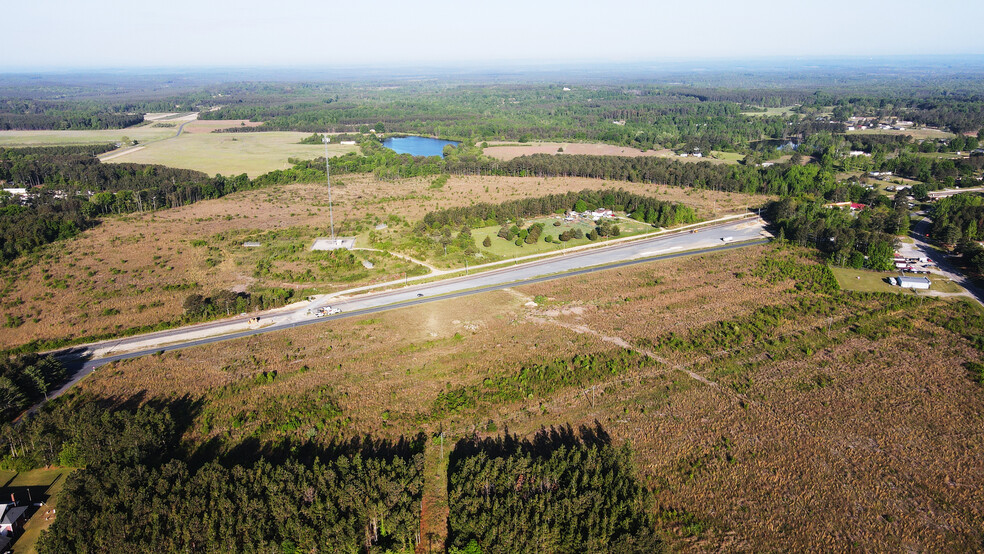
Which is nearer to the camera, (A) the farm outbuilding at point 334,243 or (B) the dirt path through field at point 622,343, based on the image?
(B) the dirt path through field at point 622,343

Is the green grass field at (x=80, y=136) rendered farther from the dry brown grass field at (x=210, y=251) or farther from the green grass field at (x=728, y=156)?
the green grass field at (x=728, y=156)

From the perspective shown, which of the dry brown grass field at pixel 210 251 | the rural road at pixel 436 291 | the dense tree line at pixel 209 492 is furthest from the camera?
the dry brown grass field at pixel 210 251

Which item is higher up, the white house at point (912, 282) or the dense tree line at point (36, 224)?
the dense tree line at point (36, 224)

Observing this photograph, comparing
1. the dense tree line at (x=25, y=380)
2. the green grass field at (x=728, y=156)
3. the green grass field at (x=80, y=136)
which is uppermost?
the green grass field at (x=80, y=136)

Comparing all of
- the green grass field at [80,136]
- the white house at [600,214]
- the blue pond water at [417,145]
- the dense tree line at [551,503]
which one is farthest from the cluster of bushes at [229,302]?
the green grass field at [80,136]

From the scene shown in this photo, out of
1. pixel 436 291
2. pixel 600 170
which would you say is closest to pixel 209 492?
pixel 436 291

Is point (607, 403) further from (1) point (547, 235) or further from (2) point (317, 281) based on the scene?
(1) point (547, 235)

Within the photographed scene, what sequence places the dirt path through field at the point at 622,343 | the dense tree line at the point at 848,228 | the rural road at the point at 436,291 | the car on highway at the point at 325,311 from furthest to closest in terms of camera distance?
the dense tree line at the point at 848,228
the car on highway at the point at 325,311
the rural road at the point at 436,291
the dirt path through field at the point at 622,343
